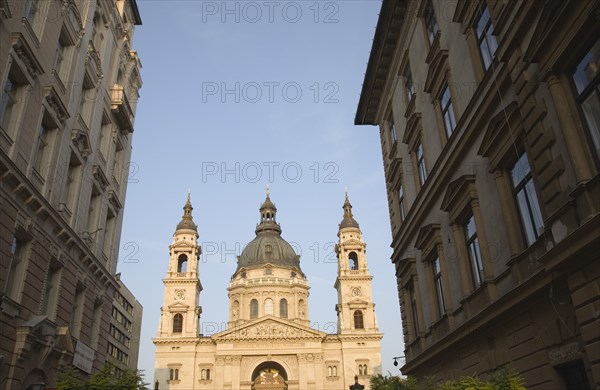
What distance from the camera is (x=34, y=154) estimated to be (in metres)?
16.4

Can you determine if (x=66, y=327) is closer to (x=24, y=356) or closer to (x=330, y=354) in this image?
(x=24, y=356)

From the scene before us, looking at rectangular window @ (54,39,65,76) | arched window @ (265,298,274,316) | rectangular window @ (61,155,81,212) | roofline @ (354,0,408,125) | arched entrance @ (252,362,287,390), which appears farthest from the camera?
arched window @ (265,298,274,316)

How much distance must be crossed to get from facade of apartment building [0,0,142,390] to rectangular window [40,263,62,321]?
3 centimetres

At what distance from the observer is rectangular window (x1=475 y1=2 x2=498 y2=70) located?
539 inches

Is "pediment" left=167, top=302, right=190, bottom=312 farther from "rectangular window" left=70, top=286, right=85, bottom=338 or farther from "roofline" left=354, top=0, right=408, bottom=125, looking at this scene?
"rectangular window" left=70, top=286, right=85, bottom=338

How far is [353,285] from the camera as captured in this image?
261ft

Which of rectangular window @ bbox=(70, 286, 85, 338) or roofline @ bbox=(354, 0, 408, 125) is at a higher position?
roofline @ bbox=(354, 0, 408, 125)

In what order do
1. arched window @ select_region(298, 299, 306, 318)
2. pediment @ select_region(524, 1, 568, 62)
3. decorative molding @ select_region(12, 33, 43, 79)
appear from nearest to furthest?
1. pediment @ select_region(524, 1, 568, 62)
2. decorative molding @ select_region(12, 33, 43, 79)
3. arched window @ select_region(298, 299, 306, 318)

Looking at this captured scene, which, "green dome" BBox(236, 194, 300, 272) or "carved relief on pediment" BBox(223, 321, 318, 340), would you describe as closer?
"carved relief on pediment" BBox(223, 321, 318, 340)

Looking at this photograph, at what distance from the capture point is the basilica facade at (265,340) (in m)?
72.7

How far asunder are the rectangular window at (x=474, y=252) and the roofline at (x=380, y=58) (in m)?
11.0

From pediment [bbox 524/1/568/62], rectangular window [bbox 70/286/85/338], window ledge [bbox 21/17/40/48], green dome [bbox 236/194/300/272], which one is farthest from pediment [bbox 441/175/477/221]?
green dome [bbox 236/194/300/272]

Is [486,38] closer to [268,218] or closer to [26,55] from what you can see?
[26,55]

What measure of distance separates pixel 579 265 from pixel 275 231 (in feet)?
303
